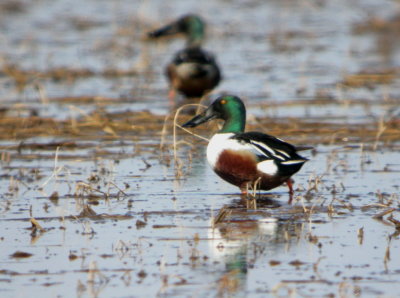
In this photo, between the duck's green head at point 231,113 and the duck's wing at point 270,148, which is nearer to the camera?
the duck's wing at point 270,148

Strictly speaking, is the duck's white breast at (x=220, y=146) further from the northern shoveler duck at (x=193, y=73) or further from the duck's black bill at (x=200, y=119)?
the northern shoveler duck at (x=193, y=73)

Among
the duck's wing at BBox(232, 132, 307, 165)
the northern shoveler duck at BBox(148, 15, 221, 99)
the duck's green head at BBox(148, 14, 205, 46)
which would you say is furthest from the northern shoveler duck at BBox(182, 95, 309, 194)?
the duck's green head at BBox(148, 14, 205, 46)

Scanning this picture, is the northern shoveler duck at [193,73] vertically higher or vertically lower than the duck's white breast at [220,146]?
higher

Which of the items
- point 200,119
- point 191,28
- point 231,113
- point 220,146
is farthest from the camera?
point 191,28

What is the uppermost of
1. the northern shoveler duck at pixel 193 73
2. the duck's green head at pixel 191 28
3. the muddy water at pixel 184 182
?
the duck's green head at pixel 191 28

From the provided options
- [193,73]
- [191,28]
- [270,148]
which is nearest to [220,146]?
[270,148]

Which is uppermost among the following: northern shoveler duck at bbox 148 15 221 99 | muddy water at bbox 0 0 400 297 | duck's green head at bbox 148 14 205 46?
duck's green head at bbox 148 14 205 46

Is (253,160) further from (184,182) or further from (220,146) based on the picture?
(184,182)

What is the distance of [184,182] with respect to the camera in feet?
30.3

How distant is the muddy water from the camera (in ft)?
20.2

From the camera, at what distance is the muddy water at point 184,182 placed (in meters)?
6.17

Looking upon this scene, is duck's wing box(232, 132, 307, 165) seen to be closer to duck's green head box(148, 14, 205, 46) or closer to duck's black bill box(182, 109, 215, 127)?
duck's black bill box(182, 109, 215, 127)

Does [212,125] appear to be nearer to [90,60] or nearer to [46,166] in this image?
[46,166]

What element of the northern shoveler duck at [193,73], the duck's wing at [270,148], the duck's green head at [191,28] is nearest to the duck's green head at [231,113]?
the duck's wing at [270,148]
